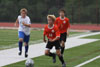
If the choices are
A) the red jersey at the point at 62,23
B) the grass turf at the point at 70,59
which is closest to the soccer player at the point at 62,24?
the red jersey at the point at 62,23

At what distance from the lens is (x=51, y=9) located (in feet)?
150

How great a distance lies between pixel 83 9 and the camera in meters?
44.9

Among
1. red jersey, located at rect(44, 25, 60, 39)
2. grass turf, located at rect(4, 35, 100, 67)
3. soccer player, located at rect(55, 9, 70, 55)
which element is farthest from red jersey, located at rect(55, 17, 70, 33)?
red jersey, located at rect(44, 25, 60, 39)

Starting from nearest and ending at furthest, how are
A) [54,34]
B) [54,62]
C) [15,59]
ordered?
1. [54,34]
2. [54,62]
3. [15,59]

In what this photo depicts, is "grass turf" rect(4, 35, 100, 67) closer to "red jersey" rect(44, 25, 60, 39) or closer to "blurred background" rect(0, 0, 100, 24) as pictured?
"red jersey" rect(44, 25, 60, 39)

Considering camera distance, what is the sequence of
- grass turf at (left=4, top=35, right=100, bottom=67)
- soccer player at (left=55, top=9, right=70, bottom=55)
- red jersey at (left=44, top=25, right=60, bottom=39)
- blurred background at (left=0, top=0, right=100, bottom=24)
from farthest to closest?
blurred background at (left=0, top=0, right=100, bottom=24) < soccer player at (left=55, top=9, right=70, bottom=55) < grass turf at (left=4, top=35, right=100, bottom=67) < red jersey at (left=44, top=25, right=60, bottom=39)

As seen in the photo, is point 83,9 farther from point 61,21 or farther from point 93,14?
point 61,21

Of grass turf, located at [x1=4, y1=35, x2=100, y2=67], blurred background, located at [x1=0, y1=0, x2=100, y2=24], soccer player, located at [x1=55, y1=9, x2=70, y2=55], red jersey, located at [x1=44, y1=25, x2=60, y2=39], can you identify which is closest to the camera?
red jersey, located at [x1=44, y1=25, x2=60, y2=39]

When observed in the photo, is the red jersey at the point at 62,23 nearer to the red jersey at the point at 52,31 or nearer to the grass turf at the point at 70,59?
the grass turf at the point at 70,59

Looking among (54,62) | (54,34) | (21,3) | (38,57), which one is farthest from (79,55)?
(21,3)

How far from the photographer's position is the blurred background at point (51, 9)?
1734 inches

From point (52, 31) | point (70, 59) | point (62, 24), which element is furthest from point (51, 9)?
point (52, 31)

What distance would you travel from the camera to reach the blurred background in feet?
144

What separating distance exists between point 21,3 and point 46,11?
3317mm
